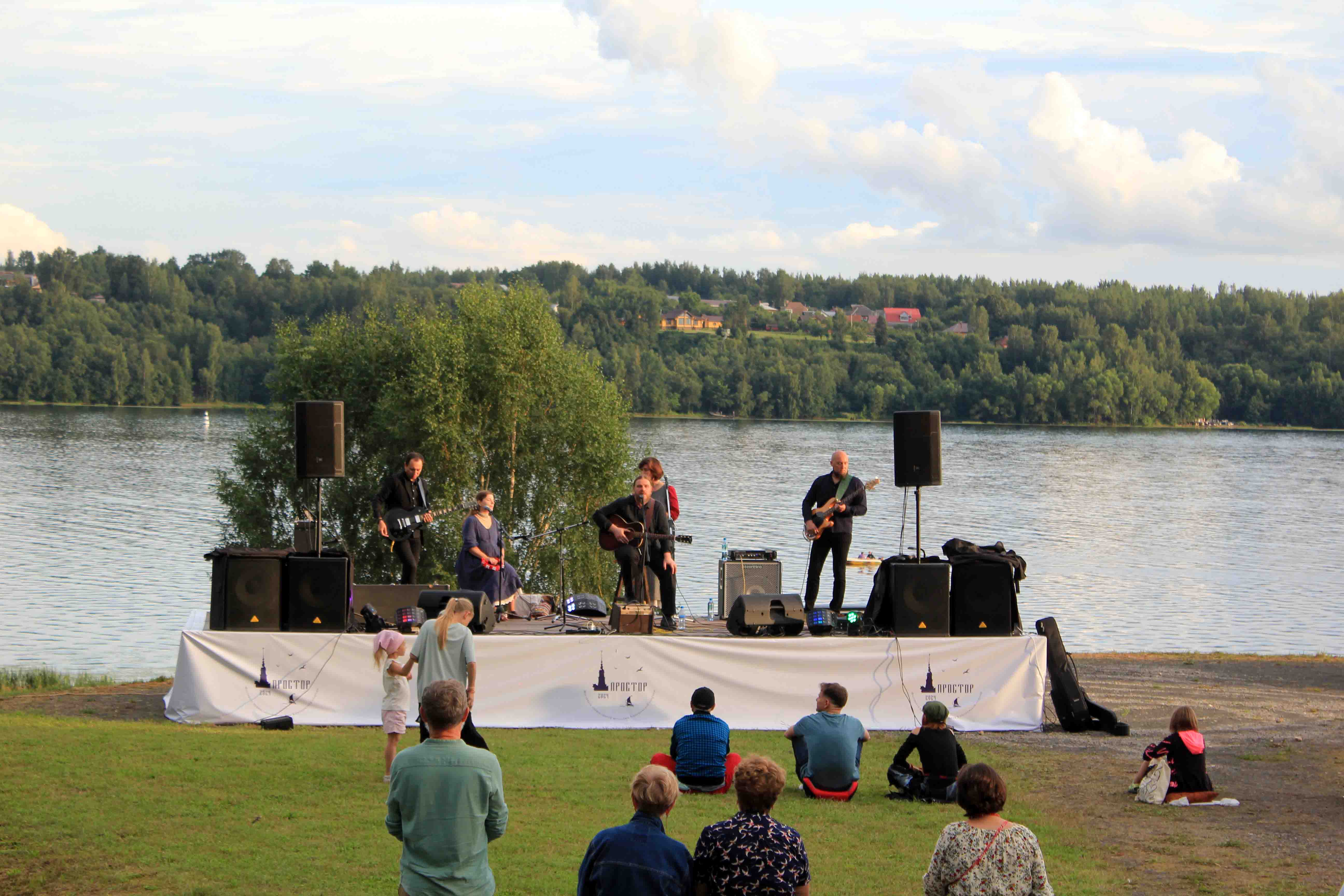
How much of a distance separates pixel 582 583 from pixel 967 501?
86.9 feet

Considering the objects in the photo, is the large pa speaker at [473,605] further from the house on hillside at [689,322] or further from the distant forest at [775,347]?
the house on hillside at [689,322]

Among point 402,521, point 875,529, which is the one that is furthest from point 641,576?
point 875,529

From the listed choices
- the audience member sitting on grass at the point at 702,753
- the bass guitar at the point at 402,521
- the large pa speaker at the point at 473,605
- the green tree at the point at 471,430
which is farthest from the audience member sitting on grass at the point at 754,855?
the green tree at the point at 471,430

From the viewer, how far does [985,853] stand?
3982mm

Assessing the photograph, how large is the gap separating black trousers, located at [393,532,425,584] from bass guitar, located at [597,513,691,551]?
7.86 ft

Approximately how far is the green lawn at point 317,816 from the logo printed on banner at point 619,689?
614 millimetres

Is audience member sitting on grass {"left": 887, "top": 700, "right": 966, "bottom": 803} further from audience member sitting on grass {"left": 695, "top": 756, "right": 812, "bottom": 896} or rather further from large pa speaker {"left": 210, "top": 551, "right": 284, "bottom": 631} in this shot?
large pa speaker {"left": 210, "top": 551, "right": 284, "bottom": 631}

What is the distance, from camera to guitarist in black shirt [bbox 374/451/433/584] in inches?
496

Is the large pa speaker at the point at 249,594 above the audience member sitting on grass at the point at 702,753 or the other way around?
above

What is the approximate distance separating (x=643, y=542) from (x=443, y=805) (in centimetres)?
730

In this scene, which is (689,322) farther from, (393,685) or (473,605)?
(393,685)

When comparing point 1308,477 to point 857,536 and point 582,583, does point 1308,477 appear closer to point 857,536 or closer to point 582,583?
point 857,536

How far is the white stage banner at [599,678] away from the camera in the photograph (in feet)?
34.7

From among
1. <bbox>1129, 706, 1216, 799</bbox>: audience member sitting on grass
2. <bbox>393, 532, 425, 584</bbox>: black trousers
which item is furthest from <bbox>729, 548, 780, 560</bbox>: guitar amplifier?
<bbox>1129, 706, 1216, 799</bbox>: audience member sitting on grass
